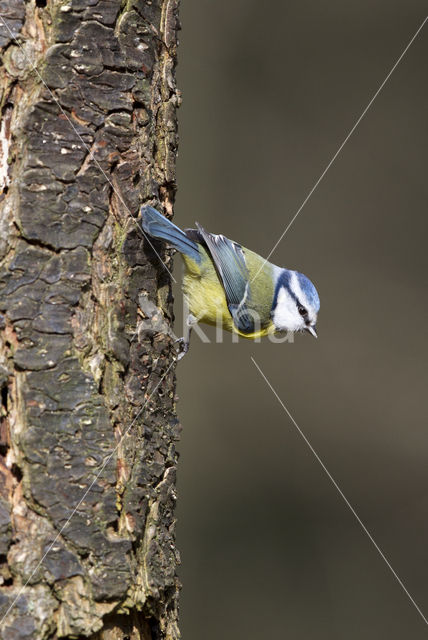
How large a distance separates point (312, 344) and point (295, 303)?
1718 millimetres

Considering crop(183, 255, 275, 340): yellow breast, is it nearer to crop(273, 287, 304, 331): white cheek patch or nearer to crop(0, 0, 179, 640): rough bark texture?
crop(273, 287, 304, 331): white cheek patch

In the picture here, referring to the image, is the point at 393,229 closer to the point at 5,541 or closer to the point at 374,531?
the point at 374,531

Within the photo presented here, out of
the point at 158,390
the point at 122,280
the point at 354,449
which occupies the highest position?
the point at 122,280

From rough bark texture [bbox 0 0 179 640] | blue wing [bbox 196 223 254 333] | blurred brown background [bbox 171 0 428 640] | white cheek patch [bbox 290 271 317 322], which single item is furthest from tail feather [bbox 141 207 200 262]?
blurred brown background [bbox 171 0 428 640]

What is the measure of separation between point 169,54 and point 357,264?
2809 mm

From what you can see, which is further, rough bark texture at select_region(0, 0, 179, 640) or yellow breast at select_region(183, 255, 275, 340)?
yellow breast at select_region(183, 255, 275, 340)

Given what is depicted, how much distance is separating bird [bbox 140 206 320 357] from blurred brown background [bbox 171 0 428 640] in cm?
158

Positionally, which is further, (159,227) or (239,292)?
(239,292)

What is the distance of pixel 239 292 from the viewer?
2.70m

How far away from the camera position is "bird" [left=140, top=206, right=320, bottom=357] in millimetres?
2656

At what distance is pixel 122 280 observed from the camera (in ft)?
5.90

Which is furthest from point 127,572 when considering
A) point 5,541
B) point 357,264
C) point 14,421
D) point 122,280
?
point 357,264

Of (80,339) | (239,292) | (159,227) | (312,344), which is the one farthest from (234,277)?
(312,344)

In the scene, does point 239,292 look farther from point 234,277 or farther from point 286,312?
point 286,312
